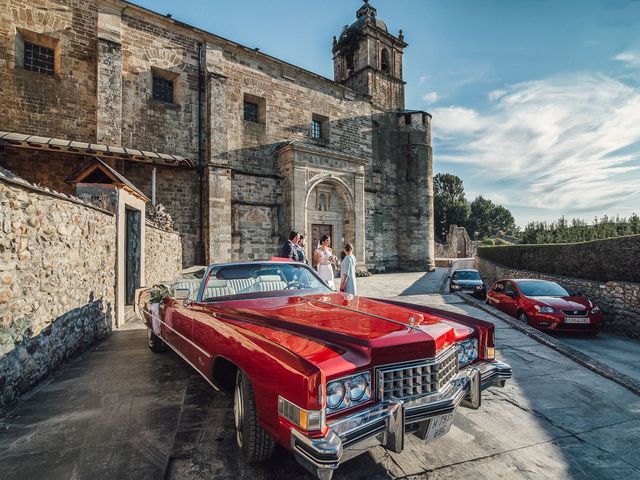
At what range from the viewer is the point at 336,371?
1.91m

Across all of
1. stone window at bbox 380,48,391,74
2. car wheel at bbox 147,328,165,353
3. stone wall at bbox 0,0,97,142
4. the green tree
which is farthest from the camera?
the green tree

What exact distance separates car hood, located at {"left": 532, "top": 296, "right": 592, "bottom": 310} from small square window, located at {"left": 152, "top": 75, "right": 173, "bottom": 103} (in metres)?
14.5

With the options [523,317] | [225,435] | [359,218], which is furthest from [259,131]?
[225,435]

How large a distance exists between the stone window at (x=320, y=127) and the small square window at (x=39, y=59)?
36.9ft

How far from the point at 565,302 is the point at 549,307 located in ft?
1.55

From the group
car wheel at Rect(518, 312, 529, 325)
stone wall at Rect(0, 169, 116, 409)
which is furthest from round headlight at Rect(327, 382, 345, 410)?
car wheel at Rect(518, 312, 529, 325)

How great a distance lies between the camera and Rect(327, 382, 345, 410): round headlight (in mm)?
1916

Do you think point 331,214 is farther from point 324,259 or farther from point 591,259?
point 591,259

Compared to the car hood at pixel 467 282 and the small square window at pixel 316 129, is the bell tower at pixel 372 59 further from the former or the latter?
the car hood at pixel 467 282

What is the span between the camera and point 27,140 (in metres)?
9.77

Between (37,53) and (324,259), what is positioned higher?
(37,53)

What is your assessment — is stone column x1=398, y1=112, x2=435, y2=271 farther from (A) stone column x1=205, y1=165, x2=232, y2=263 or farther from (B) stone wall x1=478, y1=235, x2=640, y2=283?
(A) stone column x1=205, y1=165, x2=232, y2=263

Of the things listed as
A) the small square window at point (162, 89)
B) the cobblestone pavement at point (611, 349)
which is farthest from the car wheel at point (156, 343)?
the small square window at point (162, 89)

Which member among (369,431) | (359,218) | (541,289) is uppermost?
(359,218)
